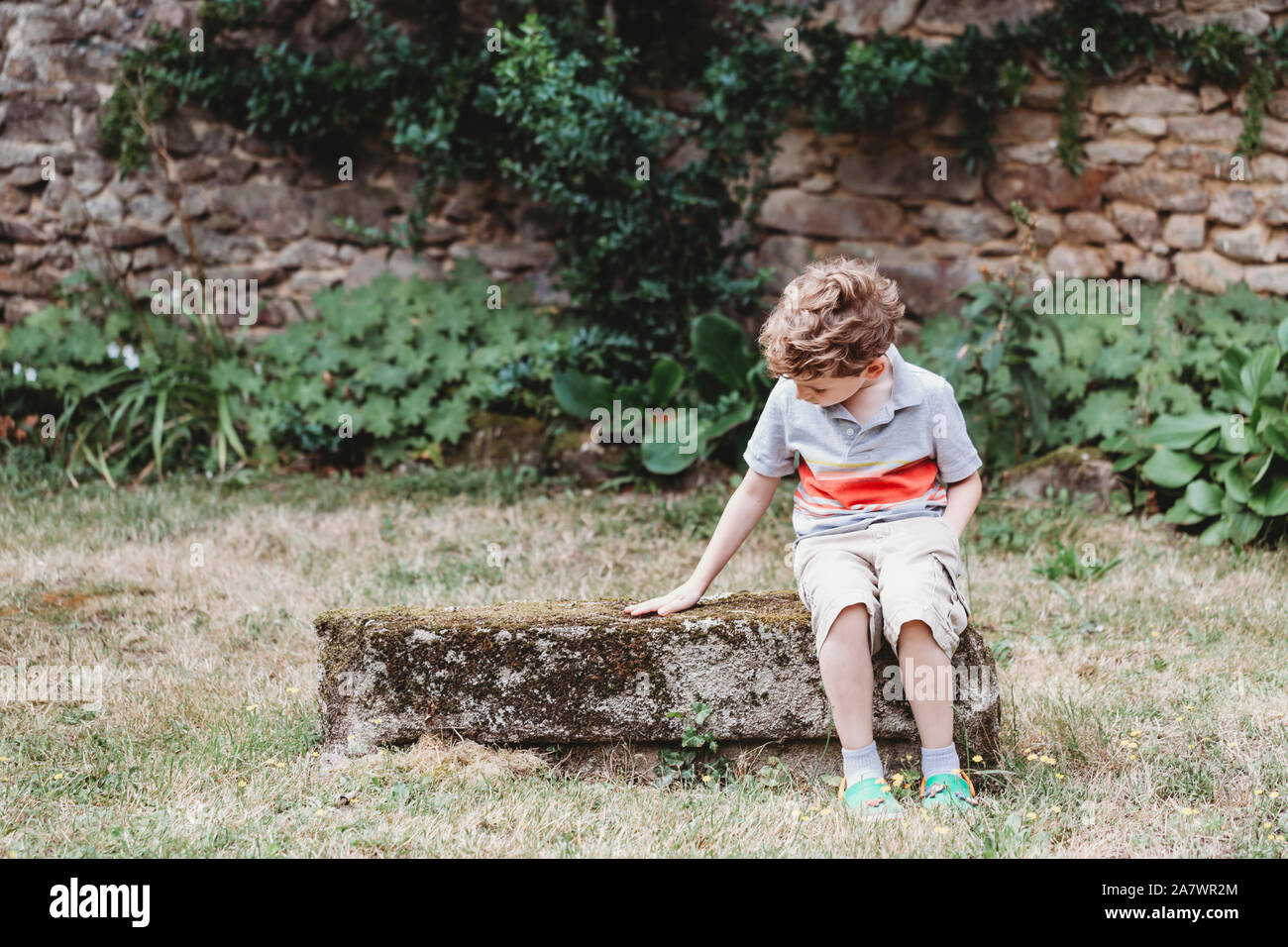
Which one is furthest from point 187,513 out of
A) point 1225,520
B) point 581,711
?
point 1225,520

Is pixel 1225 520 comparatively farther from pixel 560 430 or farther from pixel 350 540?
pixel 350 540

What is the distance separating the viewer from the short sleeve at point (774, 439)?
239 centimetres

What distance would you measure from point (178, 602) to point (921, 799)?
2587 millimetres

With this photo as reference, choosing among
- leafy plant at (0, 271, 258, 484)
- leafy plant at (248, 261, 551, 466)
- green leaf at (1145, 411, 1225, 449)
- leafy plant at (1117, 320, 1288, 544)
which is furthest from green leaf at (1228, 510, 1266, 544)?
leafy plant at (0, 271, 258, 484)

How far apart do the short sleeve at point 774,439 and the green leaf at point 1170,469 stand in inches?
102

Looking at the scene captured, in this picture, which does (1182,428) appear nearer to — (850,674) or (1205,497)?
(1205,497)

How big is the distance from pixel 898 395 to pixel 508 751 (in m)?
1.20

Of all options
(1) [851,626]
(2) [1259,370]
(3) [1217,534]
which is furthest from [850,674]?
(2) [1259,370]

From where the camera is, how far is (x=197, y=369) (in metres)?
5.67

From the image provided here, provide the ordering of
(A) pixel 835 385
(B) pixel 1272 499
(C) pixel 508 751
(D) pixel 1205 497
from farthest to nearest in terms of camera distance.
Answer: (D) pixel 1205 497
(B) pixel 1272 499
(C) pixel 508 751
(A) pixel 835 385

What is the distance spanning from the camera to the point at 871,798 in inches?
83.6

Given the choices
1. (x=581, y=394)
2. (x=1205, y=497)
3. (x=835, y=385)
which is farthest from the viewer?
(x=581, y=394)

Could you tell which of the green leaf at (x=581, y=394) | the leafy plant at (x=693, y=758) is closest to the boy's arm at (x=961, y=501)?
the leafy plant at (x=693, y=758)

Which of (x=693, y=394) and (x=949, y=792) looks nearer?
(x=949, y=792)
